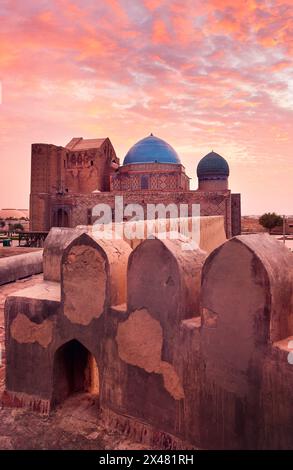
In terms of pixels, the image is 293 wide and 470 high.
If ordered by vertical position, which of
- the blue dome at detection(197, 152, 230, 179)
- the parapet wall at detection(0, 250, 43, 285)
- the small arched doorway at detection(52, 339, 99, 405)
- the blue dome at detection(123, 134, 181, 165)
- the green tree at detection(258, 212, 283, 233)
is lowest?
the small arched doorway at detection(52, 339, 99, 405)

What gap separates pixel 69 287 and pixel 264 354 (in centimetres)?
204

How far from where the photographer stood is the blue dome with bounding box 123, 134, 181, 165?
1140 inches

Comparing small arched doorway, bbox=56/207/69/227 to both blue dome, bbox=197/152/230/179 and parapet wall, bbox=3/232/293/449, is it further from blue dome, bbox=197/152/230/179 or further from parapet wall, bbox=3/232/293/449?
parapet wall, bbox=3/232/293/449

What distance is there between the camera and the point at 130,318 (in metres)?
3.25

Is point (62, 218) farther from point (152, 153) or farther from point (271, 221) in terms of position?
point (271, 221)

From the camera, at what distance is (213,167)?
96.6ft

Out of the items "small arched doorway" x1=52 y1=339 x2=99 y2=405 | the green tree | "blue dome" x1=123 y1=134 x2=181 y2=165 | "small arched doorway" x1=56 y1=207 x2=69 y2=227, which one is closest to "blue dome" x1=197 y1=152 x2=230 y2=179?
"blue dome" x1=123 y1=134 x2=181 y2=165

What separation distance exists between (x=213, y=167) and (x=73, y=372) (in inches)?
1072

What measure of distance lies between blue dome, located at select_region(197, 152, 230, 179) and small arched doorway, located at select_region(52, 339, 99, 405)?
2680 centimetres

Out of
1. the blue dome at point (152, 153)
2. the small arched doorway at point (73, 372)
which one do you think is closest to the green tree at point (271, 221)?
the blue dome at point (152, 153)

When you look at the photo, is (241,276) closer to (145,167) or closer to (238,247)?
(238,247)

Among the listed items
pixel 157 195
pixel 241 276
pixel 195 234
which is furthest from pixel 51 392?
pixel 157 195

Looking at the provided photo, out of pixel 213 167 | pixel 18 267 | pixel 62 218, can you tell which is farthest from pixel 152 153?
pixel 18 267
